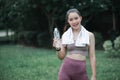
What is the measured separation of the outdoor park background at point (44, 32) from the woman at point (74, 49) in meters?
5.70

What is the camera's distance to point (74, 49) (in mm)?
4512

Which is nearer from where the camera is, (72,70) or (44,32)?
(72,70)

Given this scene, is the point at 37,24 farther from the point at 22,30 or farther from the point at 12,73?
the point at 12,73

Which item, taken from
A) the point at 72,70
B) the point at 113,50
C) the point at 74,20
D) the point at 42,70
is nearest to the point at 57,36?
the point at 74,20

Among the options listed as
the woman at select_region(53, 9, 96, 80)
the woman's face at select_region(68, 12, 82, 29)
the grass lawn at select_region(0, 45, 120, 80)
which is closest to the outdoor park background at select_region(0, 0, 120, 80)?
the grass lawn at select_region(0, 45, 120, 80)

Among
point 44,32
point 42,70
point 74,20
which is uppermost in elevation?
point 74,20

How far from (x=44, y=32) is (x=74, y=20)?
678 inches

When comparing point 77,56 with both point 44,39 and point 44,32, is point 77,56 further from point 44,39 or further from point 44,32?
point 44,32

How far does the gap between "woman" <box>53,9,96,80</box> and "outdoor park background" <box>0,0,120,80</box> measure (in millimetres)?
5703

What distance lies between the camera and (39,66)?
1194cm

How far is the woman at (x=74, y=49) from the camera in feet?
14.6

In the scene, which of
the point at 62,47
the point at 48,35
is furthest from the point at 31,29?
the point at 62,47

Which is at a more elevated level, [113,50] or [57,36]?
[57,36]

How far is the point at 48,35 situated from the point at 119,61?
9.04m
